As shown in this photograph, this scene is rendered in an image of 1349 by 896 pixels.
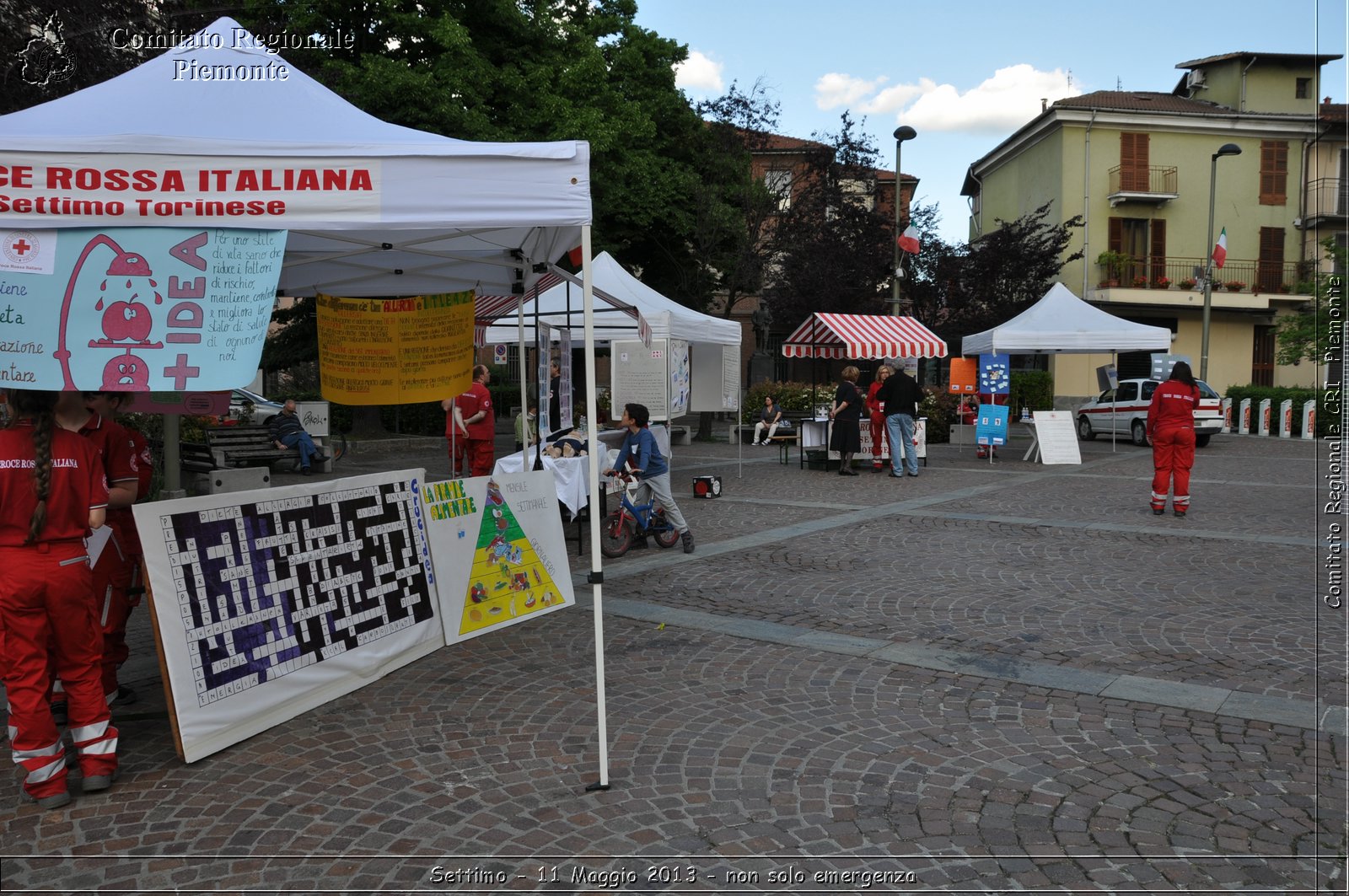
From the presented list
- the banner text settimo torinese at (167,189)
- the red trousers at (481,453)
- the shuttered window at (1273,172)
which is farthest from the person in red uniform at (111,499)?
the shuttered window at (1273,172)

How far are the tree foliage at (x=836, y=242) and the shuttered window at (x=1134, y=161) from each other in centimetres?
1480

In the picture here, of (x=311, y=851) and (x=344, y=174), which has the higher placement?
A: (x=344, y=174)

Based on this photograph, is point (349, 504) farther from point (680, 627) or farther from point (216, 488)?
point (680, 627)

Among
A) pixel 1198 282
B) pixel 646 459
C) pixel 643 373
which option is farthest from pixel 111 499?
pixel 1198 282

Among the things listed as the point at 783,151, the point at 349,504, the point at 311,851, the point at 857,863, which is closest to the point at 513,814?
the point at 311,851

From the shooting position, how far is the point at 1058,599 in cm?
722

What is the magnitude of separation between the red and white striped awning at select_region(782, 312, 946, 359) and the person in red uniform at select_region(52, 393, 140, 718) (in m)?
14.0

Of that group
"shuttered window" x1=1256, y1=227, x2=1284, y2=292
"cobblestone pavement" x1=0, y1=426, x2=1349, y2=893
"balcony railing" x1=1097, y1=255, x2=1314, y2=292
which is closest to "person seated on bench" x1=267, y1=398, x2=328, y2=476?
"cobblestone pavement" x1=0, y1=426, x2=1349, y2=893

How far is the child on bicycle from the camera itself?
8.98 meters

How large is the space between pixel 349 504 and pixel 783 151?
29505 mm

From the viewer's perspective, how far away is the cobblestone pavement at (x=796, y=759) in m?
3.29

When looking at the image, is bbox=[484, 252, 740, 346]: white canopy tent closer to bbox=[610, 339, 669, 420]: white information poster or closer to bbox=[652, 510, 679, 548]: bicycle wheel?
bbox=[610, 339, 669, 420]: white information poster

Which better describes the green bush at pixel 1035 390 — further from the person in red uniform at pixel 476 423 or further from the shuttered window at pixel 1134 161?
the person in red uniform at pixel 476 423

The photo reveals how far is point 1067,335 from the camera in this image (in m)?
18.8
